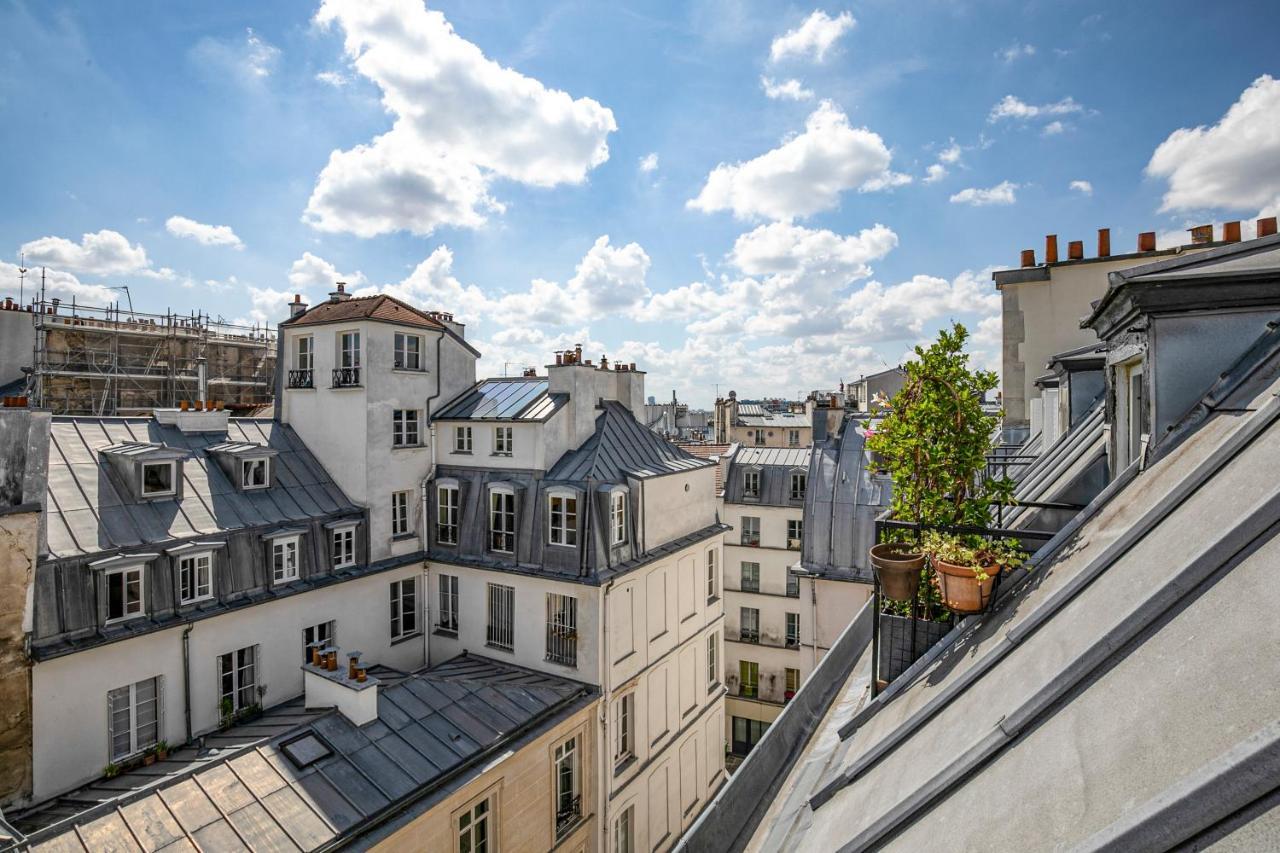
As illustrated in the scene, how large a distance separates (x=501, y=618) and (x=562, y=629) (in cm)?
207

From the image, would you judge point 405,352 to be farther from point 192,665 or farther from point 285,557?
point 192,665

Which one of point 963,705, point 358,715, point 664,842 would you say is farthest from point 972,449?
point 664,842

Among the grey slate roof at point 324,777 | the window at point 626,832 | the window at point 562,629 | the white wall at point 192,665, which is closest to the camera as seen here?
the grey slate roof at point 324,777

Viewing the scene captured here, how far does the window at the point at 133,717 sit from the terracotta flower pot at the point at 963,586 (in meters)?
14.5

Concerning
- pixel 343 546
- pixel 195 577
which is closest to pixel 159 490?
pixel 195 577

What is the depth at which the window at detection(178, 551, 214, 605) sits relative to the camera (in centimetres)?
1241

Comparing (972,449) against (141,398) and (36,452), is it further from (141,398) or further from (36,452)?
(141,398)

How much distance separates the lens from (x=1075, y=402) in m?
9.94

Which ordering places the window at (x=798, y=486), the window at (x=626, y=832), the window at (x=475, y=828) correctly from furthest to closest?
the window at (x=798, y=486) → the window at (x=626, y=832) → the window at (x=475, y=828)

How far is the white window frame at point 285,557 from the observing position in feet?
46.2

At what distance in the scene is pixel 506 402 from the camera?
711 inches

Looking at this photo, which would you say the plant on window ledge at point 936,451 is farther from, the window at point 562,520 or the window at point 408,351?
the window at point 408,351

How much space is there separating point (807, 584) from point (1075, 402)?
14.8 m

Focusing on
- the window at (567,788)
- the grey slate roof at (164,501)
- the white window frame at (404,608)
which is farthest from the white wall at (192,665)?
the window at (567,788)
